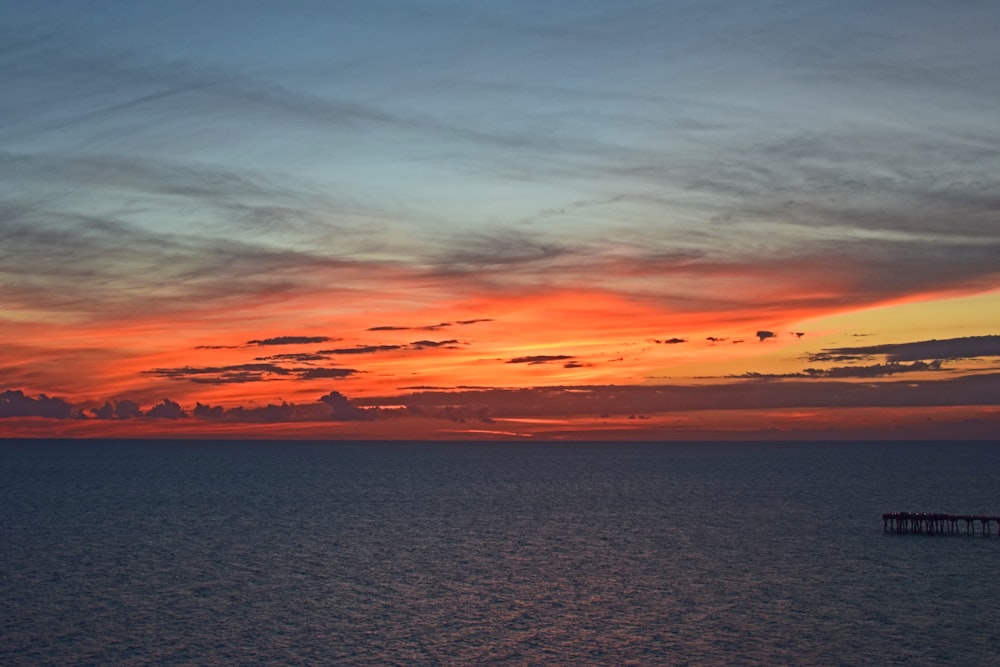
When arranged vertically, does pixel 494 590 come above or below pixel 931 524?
above

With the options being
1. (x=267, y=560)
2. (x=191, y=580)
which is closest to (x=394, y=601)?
(x=191, y=580)

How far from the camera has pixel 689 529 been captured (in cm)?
11812

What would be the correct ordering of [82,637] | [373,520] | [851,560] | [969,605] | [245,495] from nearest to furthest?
[82,637] → [969,605] → [851,560] → [373,520] → [245,495]

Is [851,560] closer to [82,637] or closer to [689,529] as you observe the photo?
[689,529]

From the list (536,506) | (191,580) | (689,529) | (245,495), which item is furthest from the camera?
(245,495)

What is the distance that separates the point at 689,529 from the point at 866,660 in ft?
205

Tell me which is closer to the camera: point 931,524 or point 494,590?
point 494,590

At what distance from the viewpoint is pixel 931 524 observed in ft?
404

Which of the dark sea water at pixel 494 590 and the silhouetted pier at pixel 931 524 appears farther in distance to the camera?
the silhouetted pier at pixel 931 524

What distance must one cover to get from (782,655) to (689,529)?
6162 centimetres

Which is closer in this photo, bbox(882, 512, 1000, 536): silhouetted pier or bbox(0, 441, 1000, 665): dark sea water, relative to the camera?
bbox(0, 441, 1000, 665): dark sea water

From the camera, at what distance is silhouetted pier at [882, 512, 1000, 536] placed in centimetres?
11375

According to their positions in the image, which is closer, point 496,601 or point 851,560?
point 496,601

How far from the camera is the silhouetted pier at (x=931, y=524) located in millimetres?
113750
